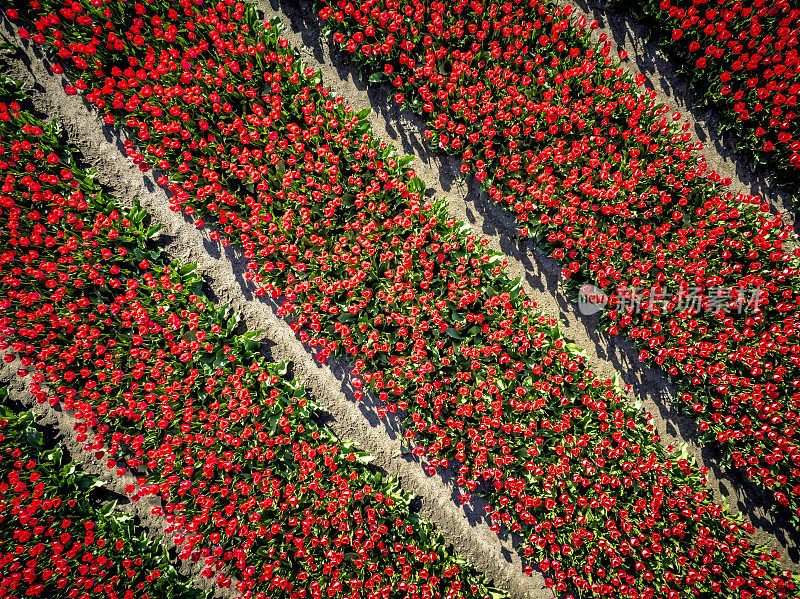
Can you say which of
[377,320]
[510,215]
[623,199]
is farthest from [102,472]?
[623,199]

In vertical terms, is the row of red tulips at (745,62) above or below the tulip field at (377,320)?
above

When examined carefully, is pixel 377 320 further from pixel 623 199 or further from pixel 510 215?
pixel 623 199

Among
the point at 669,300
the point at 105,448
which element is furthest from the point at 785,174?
the point at 105,448

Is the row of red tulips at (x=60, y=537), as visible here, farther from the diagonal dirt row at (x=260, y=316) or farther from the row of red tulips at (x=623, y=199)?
the row of red tulips at (x=623, y=199)

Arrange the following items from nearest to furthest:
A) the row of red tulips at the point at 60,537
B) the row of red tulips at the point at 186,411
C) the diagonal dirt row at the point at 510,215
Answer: the row of red tulips at the point at 60,537 < the row of red tulips at the point at 186,411 < the diagonal dirt row at the point at 510,215

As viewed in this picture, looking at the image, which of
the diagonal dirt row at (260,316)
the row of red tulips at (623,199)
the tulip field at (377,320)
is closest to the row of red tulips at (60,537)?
the tulip field at (377,320)

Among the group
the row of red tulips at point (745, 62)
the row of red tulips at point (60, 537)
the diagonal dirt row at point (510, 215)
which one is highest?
the row of red tulips at point (745, 62)

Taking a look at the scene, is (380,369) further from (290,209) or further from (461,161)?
(461,161)
